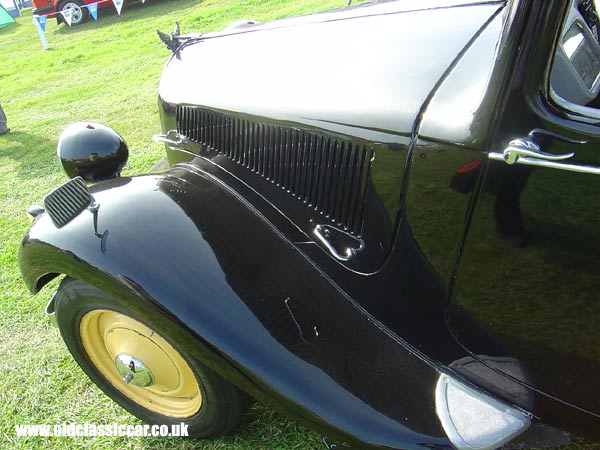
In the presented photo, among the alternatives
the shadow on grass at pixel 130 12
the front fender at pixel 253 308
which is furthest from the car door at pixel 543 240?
the shadow on grass at pixel 130 12

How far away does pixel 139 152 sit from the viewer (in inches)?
186

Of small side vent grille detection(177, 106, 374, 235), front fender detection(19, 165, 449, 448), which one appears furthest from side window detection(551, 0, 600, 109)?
front fender detection(19, 165, 449, 448)

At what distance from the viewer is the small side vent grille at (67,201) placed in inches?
66.0

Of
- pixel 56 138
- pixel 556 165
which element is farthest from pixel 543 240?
pixel 56 138

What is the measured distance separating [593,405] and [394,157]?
869 millimetres

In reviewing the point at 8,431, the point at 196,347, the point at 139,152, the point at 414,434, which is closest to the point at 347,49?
the point at 196,347

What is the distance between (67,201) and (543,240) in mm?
1507

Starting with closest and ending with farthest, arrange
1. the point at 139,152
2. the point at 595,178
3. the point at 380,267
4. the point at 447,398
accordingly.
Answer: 1. the point at 595,178
2. the point at 447,398
3. the point at 380,267
4. the point at 139,152

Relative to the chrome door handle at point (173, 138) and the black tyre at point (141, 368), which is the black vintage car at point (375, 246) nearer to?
the black tyre at point (141, 368)

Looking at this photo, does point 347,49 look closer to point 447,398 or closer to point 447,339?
point 447,339

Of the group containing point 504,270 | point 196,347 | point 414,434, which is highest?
point 504,270

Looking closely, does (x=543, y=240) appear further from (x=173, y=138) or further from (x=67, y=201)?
(x=173, y=138)

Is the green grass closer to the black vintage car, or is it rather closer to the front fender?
the black vintage car

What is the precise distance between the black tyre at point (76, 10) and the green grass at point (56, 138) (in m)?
0.58
